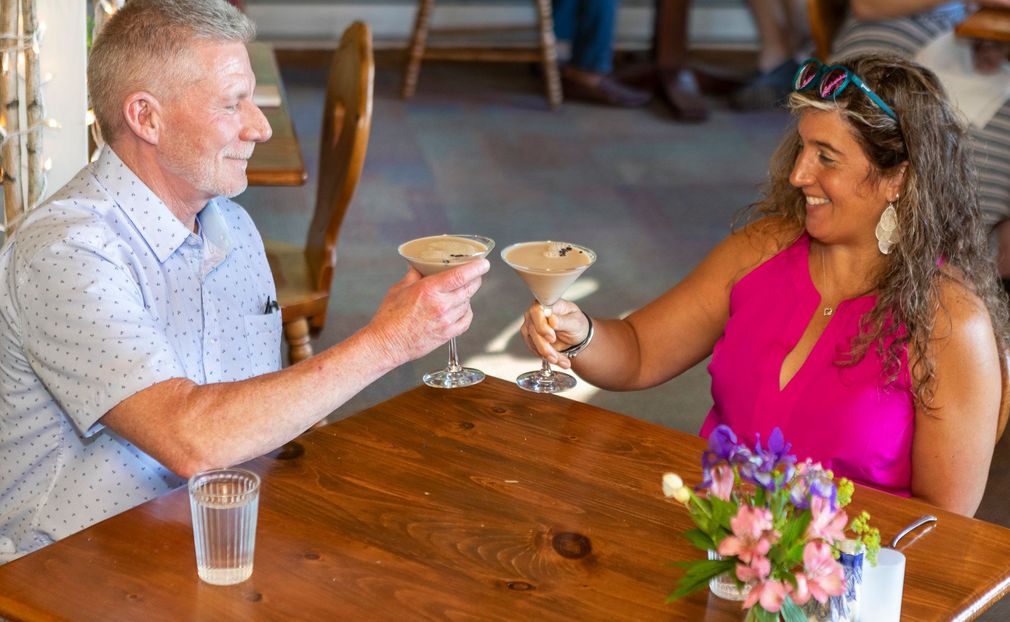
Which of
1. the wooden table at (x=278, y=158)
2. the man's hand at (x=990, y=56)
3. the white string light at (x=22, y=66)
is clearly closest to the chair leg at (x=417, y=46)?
the wooden table at (x=278, y=158)

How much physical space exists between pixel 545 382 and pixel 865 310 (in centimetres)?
54

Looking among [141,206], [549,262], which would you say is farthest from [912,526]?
[141,206]

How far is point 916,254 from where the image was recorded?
2092mm

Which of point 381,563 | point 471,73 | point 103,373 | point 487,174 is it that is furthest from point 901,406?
point 471,73

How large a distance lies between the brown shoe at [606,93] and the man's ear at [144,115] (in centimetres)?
493

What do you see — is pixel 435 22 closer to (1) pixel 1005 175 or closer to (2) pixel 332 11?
(2) pixel 332 11

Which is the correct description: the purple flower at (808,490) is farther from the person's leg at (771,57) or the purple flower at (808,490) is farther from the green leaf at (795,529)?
the person's leg at (771,57)

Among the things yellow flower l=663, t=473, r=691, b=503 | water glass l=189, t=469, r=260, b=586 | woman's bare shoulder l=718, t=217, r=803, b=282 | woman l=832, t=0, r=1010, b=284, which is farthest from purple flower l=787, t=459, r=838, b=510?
woman l=832, t=0, r=1010, b=284

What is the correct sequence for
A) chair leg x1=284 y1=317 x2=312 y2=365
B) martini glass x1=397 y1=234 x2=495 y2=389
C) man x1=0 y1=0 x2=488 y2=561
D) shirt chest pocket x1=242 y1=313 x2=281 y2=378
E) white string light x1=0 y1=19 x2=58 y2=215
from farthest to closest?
1. chair leg x1=284 y1=317 x2=312 y2=365
2. white string light x1=0 y1=19 x2=58 y2=215
3. shirt chest pocket x1=242 y1=313 x2=281 y2=378
4. martini glass x1=397 y1=234 x2=495 y2=389
5. man x1=0 y1=0 x2=488 y2=561

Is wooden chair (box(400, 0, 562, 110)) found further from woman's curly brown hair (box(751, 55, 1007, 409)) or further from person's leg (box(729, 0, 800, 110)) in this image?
woman's curly brown hair (box(751, 55, 1007, 409))

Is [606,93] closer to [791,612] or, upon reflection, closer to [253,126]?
[253,126]

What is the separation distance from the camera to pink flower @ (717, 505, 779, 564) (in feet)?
Answer: 4.16

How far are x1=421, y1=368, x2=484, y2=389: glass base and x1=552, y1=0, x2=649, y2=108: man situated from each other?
4.76 meters

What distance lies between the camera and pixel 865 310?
2.13 metres
